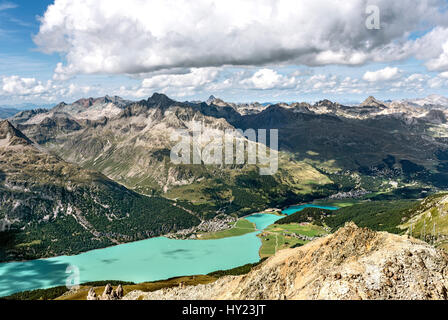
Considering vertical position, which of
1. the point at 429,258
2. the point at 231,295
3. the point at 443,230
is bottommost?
the point at 443,230

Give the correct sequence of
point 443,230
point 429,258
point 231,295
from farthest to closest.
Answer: point 443,230, point 231,295, point 429,258
